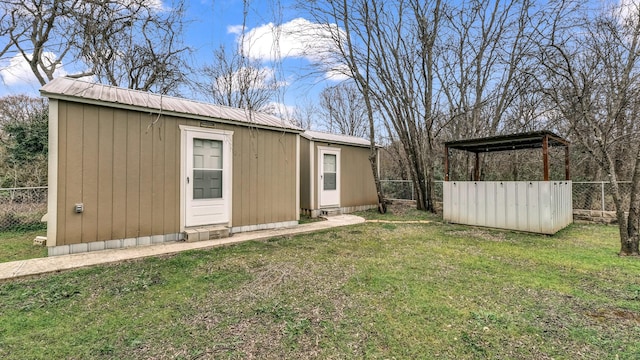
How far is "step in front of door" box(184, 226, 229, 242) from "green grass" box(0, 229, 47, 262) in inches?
72.2

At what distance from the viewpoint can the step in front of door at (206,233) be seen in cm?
459

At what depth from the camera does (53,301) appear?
2461 mm

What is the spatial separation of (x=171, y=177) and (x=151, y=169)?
317 millimetres

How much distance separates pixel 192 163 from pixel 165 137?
23.3 inches

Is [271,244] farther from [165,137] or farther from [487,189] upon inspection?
[487,189]

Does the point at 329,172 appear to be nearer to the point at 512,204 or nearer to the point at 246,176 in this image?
the point at 246,176

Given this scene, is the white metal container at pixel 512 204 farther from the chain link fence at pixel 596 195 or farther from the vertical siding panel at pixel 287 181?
the vertical siding panel at pixel 287 181

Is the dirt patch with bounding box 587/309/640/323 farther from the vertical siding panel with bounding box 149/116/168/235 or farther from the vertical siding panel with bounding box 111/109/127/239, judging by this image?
the vertical siding panel with bounding box 111/109/127/239

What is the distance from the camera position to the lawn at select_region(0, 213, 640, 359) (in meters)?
→ 1.80

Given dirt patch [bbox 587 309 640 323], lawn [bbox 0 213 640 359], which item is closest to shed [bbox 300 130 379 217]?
lawn [bbox 0 213 640 359]

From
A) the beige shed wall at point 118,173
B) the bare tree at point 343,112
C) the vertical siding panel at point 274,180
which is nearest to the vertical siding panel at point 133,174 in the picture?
the beige shed wall at point 118,173

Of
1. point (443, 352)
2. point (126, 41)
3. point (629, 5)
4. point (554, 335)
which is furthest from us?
point (629, 5)

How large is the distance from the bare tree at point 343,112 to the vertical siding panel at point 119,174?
13095 millimetres

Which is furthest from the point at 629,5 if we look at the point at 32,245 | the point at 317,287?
the point at 32,245
